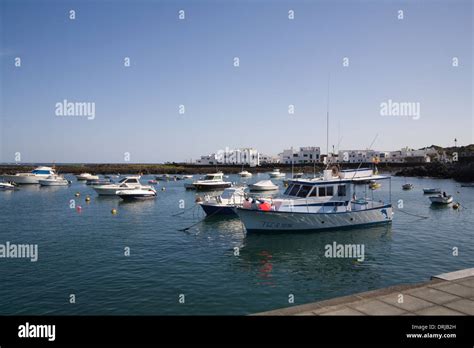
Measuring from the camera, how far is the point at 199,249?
21438 millimetres

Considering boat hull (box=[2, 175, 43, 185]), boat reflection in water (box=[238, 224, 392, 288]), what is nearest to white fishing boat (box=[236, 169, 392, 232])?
boat reflection in water (box=[238, 224, 392, 288])

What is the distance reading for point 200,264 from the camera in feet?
60.0

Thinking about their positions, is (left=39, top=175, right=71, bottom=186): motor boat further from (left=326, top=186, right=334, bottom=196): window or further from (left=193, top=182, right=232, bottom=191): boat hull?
(left=326, top=186, right=334, bottom=196): window

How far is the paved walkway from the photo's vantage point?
802 centimetres

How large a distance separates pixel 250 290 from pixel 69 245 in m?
13.8

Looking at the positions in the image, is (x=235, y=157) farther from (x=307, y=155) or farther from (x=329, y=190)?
(x=329, y=190)

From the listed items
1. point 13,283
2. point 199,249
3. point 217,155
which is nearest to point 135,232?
point 199,249

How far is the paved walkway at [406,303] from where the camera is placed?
26.3 ft
